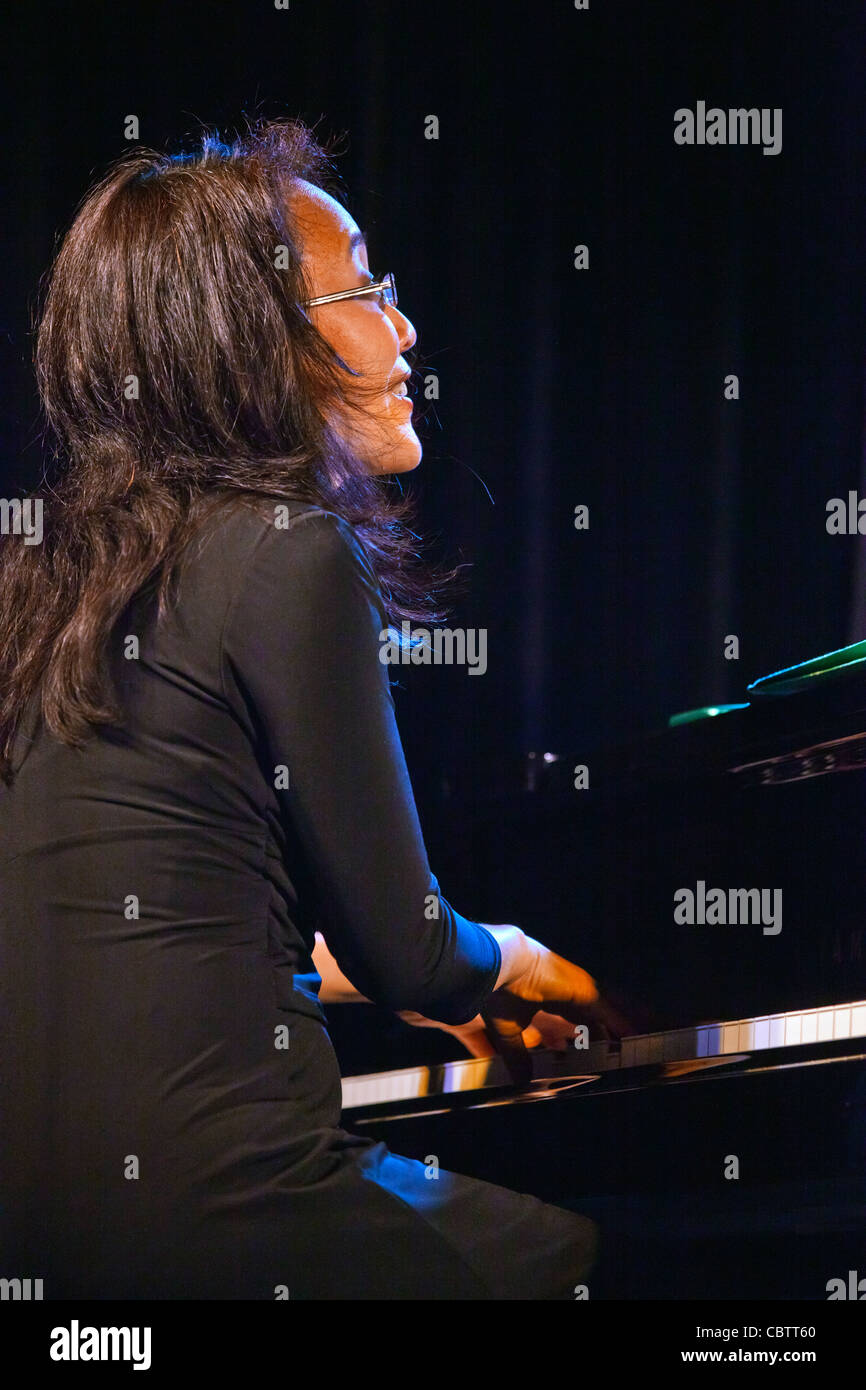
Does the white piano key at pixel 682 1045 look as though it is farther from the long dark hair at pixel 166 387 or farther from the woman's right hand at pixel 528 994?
the long dark hair at pixel 166 387

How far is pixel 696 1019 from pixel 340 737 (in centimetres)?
67

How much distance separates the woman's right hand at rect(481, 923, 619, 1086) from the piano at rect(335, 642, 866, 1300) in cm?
4

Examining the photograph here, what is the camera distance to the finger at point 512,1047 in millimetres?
1381

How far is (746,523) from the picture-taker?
87.8 inches

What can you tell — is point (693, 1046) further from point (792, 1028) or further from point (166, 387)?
point (166, 387)

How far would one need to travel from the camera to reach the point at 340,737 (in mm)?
972

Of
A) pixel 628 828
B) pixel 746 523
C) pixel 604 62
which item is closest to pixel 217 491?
pixel 628 828

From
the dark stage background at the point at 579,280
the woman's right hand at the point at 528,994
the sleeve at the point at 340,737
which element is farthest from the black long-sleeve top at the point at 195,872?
the dark stage background at the point at 579,280

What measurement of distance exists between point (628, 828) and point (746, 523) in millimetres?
971

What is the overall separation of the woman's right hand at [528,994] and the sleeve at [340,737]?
0.74 feet

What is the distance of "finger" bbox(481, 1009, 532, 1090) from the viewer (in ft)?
Result: 4.53

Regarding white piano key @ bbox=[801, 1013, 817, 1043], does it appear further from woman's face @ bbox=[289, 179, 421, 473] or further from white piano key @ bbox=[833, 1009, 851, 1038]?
woman's face @ bbox=[289, 179, 421, 473]

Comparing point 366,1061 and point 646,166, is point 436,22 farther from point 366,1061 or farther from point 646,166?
point 366,1061

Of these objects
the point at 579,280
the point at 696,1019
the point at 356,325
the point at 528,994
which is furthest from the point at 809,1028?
the point at 579,280
